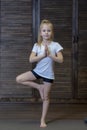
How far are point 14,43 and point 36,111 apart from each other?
1121mm

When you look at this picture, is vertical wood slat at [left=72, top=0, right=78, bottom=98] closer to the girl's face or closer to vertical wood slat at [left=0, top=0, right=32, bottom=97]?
vertical wood slat at [left=0, top=0, right=32, bottom=97]

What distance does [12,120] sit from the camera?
445 cm

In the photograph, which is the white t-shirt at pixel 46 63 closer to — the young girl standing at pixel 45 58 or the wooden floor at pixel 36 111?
the young girl standing at pixel 45 58

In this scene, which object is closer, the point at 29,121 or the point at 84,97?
the point at 29,121

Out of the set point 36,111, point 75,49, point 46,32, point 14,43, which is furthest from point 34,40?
point 46,32

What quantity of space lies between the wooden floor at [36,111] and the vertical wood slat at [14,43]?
0.26 metres

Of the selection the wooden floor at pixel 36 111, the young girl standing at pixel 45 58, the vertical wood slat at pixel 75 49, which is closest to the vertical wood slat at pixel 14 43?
the wooden floor at pixel 36 111

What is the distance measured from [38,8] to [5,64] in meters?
0.94

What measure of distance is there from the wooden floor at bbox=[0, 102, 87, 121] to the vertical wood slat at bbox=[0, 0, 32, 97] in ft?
0.85

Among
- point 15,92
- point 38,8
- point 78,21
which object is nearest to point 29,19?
point 38,8

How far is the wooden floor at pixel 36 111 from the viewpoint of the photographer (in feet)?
15.5

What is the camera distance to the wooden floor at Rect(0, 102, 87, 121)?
471cm

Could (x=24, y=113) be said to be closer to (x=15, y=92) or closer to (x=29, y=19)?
(x=15, y=92)

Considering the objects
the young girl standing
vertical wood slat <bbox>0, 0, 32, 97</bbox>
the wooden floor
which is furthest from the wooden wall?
the young girl standing
